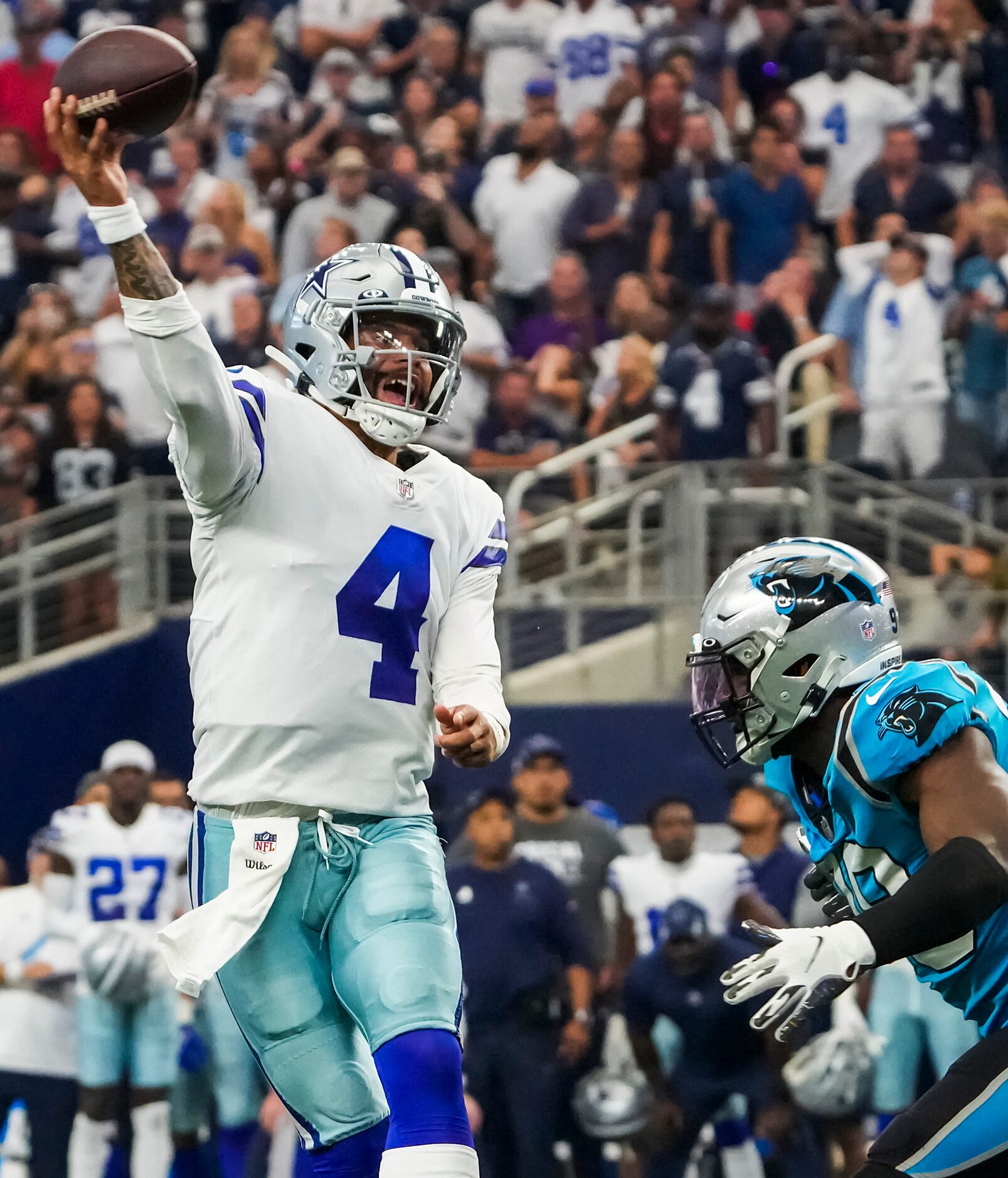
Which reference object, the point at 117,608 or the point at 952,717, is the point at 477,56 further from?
the point at 952,717

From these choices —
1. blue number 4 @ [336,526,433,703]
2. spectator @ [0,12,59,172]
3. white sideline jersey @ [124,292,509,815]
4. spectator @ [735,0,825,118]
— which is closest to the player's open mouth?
white sideline jersey @ [124,292,509,815]

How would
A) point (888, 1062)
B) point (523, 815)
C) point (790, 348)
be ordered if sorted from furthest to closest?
point (790, 348) → point (523, 815) → point (888, 1062)

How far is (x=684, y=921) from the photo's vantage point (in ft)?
23.5

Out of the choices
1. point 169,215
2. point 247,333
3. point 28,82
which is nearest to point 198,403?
point 247,333

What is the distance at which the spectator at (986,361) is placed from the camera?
8812mm

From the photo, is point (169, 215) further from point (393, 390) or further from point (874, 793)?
point (874, 793)

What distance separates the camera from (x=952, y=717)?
3.45 m

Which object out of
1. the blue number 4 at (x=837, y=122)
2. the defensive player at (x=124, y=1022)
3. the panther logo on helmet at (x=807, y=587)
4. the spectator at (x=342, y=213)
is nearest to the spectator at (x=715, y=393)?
the spectator at (x=342, y=213)

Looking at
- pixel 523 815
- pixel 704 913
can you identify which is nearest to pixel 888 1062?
pixel 704 913

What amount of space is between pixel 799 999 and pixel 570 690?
5.64 metres

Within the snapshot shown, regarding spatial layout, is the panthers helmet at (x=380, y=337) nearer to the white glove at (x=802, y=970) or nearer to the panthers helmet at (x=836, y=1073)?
the white glove at (x=802, y=970)

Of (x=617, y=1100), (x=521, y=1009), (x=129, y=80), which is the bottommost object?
(x=617, y=1100)

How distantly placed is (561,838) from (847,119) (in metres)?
4.61

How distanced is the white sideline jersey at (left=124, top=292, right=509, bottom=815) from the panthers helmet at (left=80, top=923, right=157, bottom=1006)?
320 centimetres
